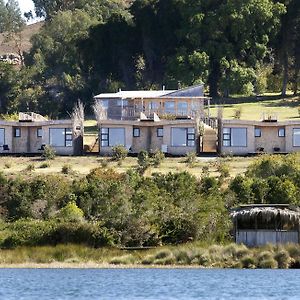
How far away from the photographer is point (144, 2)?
120562 mm

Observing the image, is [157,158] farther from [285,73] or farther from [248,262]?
[285,73]

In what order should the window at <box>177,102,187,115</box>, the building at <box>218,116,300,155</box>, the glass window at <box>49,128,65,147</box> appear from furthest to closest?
the window at <box>177,102,187,115</box>, the glass window at <box>49,128,65,147</box>, the building at <box>218,116,300,155</box>

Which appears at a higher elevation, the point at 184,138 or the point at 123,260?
the point at 184,138

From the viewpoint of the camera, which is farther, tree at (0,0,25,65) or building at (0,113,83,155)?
tree at (0,0,25,65)

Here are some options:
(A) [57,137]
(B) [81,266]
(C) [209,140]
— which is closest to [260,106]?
(C) [209,140]

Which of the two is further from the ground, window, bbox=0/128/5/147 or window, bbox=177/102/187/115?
window, bbox=177/102/187/115

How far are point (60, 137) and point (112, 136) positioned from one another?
354cm

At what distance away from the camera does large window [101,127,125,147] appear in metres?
95.9

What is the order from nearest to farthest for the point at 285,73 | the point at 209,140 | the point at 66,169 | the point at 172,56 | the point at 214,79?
the point at 66,169, the point at 209,140, the point at 172,56, the point at 214,79, the point at 285,73

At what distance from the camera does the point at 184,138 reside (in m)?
95.3

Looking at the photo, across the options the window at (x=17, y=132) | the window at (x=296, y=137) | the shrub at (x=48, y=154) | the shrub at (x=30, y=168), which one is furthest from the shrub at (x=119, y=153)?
the window at (x=296, y=137)

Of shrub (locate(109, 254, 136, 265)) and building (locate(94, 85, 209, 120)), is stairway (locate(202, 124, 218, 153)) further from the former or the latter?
shrub (locate(109, 254, 136, 265))

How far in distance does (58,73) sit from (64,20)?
12.2m

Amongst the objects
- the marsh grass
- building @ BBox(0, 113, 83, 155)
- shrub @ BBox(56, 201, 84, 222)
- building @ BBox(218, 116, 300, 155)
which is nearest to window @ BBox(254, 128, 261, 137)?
building @ BBox(218, 116, 300, 155)
